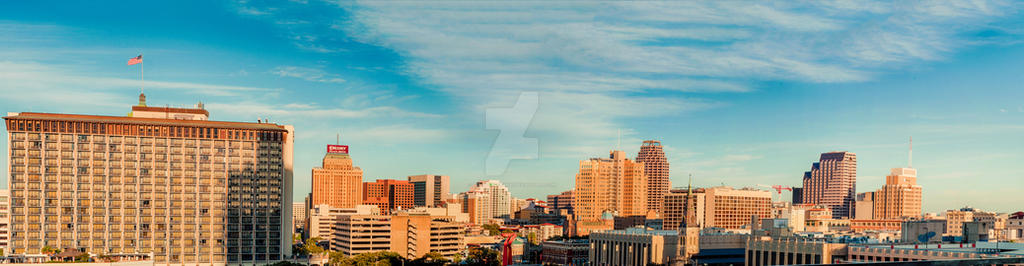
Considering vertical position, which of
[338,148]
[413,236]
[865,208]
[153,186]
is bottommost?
[865,208]

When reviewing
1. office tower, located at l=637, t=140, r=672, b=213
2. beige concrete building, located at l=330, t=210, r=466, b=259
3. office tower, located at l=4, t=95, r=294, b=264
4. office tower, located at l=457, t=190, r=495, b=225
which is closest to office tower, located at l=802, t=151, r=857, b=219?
office tower, located at l=637, t=140, r=672, b=213

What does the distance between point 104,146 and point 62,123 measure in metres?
2.95

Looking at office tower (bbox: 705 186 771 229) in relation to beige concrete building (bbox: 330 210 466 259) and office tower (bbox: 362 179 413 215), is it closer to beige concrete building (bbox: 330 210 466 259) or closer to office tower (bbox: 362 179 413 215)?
beige concrete building (bbox: 330 210 466 259)

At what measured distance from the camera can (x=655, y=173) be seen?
380ft

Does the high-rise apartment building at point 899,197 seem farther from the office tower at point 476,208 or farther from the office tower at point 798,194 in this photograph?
the office tower at point 476,208

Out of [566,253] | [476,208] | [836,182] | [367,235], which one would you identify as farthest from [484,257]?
[836,182]

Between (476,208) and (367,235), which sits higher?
(367,235)

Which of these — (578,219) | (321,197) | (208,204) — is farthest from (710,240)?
(321,197)

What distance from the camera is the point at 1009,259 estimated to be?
1145cm

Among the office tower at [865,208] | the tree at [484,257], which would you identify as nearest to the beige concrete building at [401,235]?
the tree at [484,257]

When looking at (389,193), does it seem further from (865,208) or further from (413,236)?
(865,208)

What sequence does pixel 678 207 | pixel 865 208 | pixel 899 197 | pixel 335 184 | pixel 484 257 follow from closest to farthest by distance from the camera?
pixel 484 257 < pixel 678 207 < pixel 335 184 < pixel 899 197 < pixel 865 208

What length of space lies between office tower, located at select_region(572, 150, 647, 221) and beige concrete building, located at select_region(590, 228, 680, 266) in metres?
46.0

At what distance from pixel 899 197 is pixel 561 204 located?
181ft
